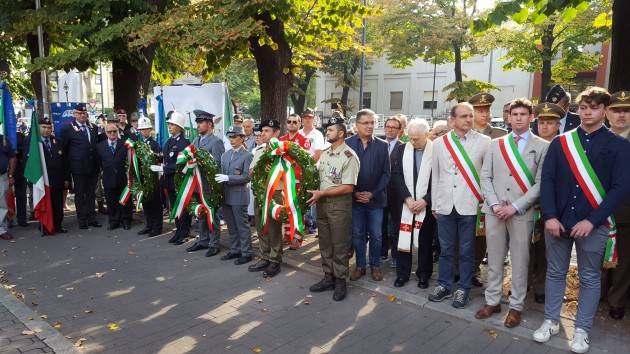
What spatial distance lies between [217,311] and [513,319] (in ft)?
10.1

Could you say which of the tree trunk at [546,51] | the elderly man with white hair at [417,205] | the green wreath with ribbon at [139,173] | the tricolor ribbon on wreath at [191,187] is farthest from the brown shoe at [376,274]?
the tree trunk at [546,51]

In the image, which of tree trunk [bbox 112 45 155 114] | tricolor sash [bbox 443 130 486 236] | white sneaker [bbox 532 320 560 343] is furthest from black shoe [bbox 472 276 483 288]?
tree trunk [bbox 112 45 155 114]

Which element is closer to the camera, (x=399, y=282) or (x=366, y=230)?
(x=399, y=282)

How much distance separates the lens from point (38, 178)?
8.50 meters

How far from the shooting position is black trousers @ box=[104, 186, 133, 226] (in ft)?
30.0

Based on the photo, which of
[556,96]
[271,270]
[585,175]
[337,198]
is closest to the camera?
[585,175]

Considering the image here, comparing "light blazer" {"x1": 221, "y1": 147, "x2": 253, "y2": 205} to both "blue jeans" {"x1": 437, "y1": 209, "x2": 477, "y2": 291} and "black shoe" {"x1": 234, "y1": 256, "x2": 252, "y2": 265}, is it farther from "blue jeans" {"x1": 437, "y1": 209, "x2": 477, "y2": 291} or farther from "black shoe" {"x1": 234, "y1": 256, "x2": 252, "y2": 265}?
"blue jeans" {"x1": 437, "y1": 209, "x2": 477, "y2": 291}

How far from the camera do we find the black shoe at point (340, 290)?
5.43 m

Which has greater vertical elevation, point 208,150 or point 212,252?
point 208,150

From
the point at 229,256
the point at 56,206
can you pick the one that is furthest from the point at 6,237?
the point at 229,256

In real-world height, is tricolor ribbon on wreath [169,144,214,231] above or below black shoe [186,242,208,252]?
above

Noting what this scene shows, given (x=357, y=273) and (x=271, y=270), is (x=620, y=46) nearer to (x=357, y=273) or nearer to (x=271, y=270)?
(x=357, y=273)

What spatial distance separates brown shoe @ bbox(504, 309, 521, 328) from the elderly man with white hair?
1186 mm

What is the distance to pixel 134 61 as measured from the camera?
11438mm
